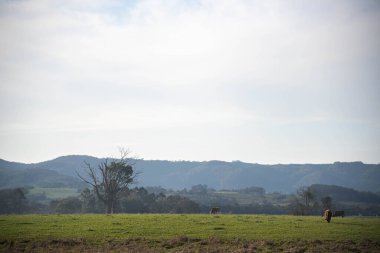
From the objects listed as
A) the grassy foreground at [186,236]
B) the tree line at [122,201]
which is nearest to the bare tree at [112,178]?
the tree line at [122,201]

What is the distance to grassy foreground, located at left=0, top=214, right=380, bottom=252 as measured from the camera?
97.0 feet

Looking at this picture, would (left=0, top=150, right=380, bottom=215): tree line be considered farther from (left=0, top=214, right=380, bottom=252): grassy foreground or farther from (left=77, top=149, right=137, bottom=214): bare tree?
(left=0, top=214, right=380, bottom=252): grassy foreground

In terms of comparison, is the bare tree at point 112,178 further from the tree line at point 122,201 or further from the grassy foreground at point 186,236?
the grassy foreground at point 186,236

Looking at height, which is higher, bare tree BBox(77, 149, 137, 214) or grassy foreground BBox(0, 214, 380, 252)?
bare tree BBox(77, 149, 137, 214)

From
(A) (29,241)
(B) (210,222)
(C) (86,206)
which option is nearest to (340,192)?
(C) (86,206)

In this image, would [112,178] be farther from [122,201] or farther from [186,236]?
[186,236]

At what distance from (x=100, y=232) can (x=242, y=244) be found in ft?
43.0

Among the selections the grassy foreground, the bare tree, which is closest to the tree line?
the bare tree

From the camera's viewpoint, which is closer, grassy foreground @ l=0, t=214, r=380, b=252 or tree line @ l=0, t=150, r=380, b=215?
grassy foreground @ l=0, t=214, r=380, b=252

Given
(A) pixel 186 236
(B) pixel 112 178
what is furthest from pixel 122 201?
(A) pixel 186 236

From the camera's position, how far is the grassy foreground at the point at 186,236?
29562mm

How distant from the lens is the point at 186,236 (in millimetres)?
32812

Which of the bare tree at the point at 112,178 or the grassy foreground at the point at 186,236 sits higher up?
the bare tree at the point at 112,178

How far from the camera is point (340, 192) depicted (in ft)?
654
